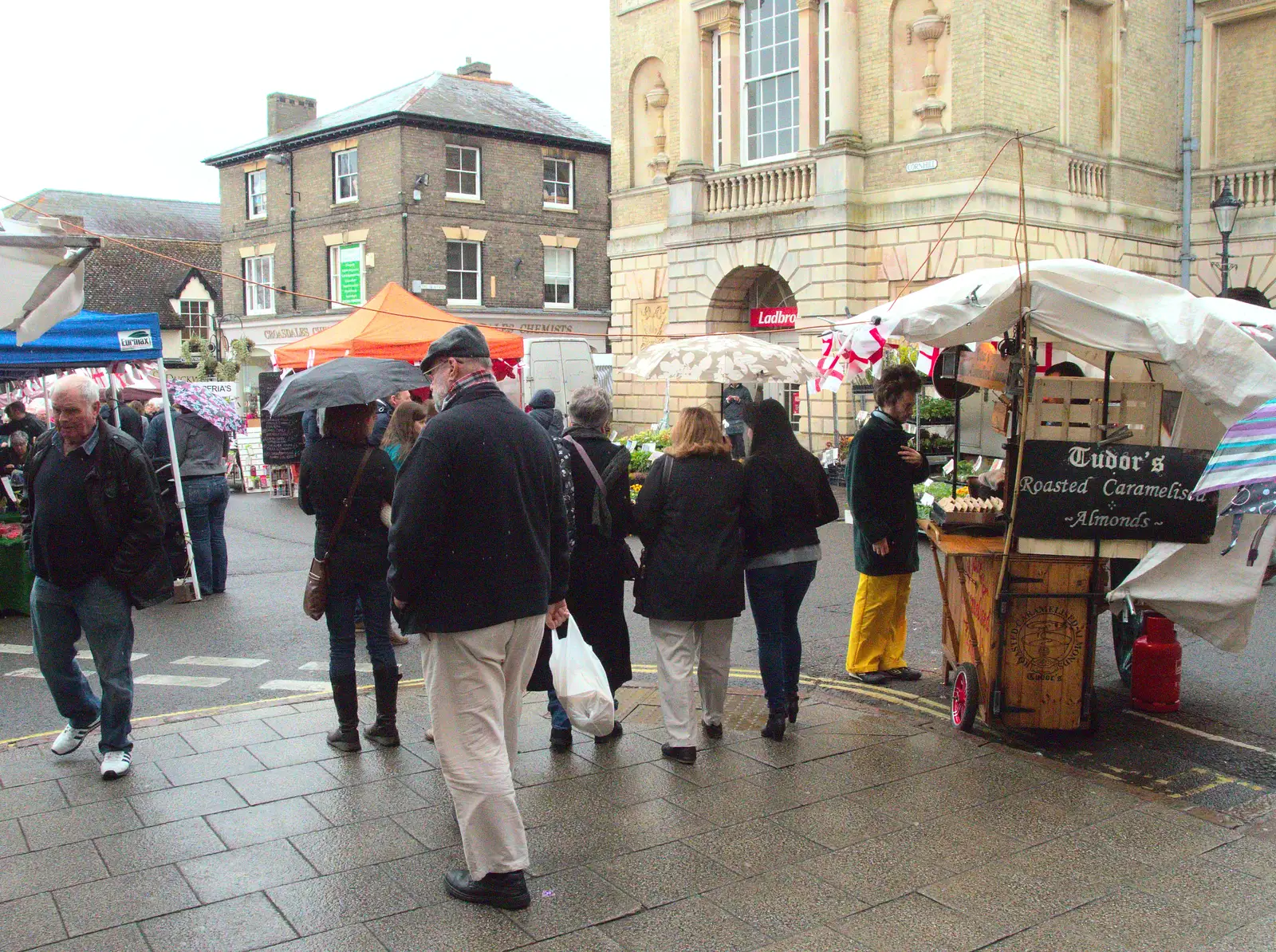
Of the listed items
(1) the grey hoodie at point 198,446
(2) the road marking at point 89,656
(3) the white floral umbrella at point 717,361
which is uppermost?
(3) the white floral umbrella at point 717,361

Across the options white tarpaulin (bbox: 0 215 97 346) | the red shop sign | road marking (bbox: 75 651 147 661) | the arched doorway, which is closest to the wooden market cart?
white tarpaulin (bbox: 0 215 97 346)

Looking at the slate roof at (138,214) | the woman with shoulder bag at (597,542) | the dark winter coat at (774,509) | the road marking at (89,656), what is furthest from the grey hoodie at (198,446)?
the slate roof at (138,214)

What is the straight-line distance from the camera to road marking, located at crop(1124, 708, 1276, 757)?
5953mm

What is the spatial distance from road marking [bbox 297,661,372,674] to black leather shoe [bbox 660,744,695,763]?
117 inches

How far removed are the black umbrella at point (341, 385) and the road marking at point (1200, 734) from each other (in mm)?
4502

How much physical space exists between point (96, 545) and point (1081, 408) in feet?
16.4

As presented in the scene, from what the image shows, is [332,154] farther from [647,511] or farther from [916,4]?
[647,511]

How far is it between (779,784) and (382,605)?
7.21 ft

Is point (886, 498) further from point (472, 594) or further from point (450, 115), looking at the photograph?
point (450, 115)

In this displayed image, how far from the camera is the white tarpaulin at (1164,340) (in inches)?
208

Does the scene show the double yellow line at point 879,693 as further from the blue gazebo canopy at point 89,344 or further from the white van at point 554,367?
the white van at point 554,367

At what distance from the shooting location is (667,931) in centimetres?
384

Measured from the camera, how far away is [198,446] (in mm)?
10656

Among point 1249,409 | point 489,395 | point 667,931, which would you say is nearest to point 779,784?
point 667,931
